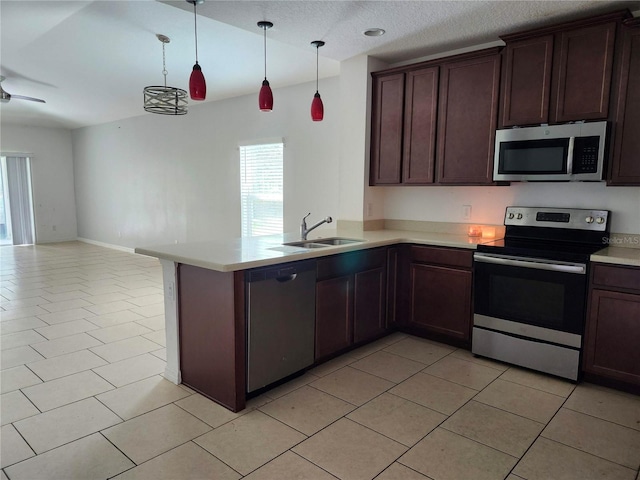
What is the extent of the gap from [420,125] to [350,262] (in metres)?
1.46

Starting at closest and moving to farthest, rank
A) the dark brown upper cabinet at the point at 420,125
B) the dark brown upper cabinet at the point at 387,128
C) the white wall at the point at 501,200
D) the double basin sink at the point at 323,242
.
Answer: the white wall at the point at 501,200 < the double basin sink at the point at 323,242 < the dark brown upper cabinet at the point at 420,125 < the dark brown upper cabinet at the point at 387,128

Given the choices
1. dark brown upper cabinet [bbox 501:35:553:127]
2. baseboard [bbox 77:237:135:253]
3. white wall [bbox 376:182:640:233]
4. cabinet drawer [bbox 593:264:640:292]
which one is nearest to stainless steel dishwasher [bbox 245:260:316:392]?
white wall [bbox 376:182:640:233]

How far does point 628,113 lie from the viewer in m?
2.69

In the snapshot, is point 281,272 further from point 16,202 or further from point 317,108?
point 16,202

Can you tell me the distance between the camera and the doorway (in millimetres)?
8617

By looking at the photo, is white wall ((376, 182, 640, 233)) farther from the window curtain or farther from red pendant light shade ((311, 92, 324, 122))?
the window curtain

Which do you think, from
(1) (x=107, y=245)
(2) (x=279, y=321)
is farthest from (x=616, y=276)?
(1) (x=107, y=245)

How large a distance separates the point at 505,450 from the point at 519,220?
1.90m

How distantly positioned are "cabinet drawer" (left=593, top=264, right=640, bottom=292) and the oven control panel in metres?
0.54

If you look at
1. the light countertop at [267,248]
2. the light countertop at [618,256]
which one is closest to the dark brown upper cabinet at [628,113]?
the light countertop at [618,256]

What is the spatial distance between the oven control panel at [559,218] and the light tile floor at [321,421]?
3.71 feet

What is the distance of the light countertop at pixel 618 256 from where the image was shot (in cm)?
250

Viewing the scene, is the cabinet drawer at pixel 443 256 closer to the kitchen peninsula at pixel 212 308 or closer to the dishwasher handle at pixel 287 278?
the kitchen peninsula at pixel 212 308

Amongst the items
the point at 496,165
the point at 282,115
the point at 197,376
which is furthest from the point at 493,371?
the point at 282,115
